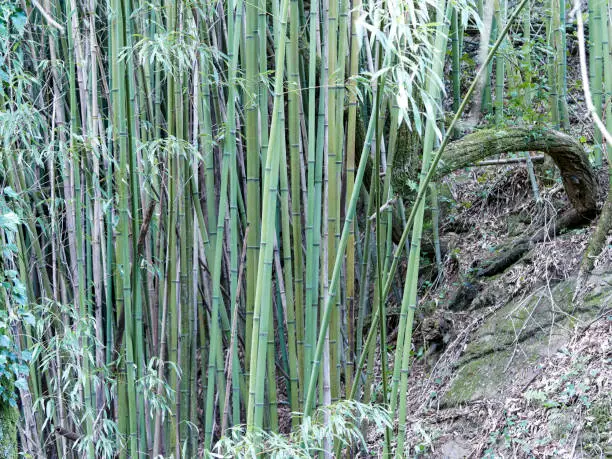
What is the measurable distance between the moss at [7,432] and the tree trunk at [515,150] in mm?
2059

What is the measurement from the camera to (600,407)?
2975 millimetres

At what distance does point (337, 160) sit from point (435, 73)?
1.65 feet

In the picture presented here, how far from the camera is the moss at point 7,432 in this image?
186 cm

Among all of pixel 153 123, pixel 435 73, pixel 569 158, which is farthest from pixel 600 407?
pixel 153 123

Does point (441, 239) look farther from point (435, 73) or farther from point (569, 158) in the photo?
point (435, 73)

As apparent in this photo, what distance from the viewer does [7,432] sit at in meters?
1.90

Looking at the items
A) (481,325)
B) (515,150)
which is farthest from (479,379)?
(515,150)

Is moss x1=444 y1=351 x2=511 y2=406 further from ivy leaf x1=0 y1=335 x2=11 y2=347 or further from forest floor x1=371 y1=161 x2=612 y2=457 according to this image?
ivy leaf x1=0 y1=335 x2=11 y2=347

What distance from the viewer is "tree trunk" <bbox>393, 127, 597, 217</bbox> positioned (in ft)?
11.2

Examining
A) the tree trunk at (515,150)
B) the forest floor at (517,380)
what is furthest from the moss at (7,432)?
the tree trunk at (515,150)

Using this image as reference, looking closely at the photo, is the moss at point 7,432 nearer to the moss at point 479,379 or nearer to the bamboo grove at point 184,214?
the bamboo grove at point 184,214

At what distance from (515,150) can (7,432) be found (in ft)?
8.53

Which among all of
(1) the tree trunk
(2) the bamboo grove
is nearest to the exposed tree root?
(1) the tree trunk

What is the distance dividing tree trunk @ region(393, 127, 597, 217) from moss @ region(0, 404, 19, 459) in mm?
2059
